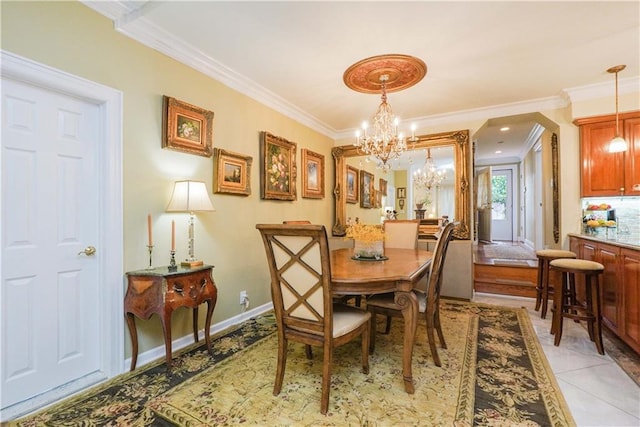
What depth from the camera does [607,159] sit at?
3.36m

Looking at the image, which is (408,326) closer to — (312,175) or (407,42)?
(407,42)

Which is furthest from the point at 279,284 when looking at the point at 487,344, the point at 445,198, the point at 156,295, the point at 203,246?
the point at 445,198

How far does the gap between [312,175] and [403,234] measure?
176 cm

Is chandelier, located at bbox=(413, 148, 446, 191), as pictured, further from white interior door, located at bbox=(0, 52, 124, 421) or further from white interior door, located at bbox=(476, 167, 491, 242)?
white interior door, located at bbox=(0, 52, 124, 421)

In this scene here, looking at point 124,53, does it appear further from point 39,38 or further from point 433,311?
point 433,311

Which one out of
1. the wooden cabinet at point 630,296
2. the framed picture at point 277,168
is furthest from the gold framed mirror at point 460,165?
the framed picture at point 277,168

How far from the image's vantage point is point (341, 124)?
188 inches

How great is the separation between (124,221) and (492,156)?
8467 millimetres

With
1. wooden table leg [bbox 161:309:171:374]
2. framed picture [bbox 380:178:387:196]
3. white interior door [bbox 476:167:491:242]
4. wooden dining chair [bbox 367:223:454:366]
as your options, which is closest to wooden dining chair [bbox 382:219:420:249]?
wooden dining chair [bbox 367:223:454:366]

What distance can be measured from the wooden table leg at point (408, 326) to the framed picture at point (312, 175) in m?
2.71

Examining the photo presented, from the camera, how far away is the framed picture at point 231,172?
2878 millimetres

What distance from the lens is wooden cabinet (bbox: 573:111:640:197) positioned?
3203mm

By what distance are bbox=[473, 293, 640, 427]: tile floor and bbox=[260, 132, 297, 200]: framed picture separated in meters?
3.07

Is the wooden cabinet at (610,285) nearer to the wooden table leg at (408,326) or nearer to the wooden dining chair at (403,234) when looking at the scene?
the wooden dining chair at (403,234)
